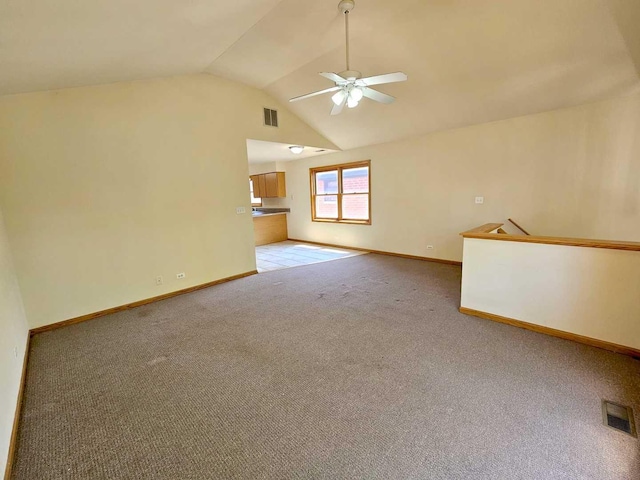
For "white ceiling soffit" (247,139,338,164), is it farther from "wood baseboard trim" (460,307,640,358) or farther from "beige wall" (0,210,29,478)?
"wood baseboard trim" (460,307,640,358)

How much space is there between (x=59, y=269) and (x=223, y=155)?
8.26ft

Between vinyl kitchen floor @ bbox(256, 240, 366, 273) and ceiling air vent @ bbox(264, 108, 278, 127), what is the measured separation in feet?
8.68

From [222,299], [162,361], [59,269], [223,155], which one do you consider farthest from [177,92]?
[162,361]

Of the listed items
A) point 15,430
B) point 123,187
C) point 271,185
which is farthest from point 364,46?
point 271,185

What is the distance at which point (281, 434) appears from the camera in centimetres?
162

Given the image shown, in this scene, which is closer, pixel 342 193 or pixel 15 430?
pixel 15 430

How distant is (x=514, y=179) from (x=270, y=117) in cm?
421

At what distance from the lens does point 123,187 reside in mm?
3459

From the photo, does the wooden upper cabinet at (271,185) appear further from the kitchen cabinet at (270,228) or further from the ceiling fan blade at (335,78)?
the ceiling fan blade at (335,78)

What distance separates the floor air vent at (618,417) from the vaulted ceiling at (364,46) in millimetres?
3213

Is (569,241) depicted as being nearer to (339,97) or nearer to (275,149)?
(339,97)

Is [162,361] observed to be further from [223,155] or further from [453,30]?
[453,30]

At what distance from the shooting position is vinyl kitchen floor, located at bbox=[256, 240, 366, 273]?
5.60 meters

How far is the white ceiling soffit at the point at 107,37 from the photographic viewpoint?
169cm
